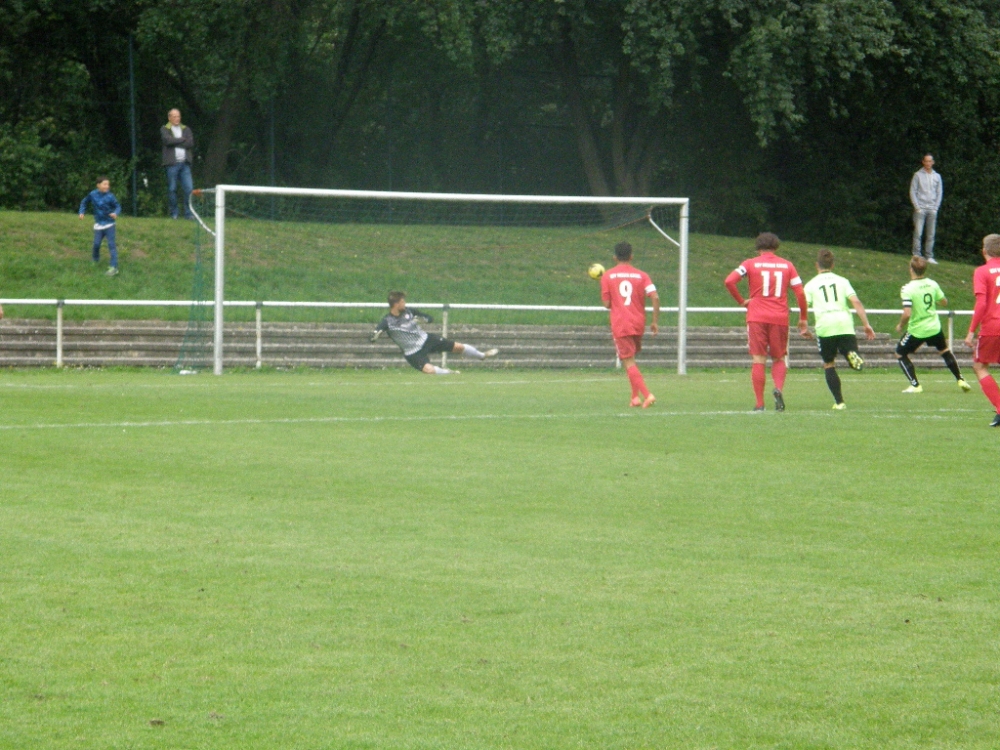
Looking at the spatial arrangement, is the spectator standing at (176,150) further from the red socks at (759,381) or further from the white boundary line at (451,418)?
the red socks at (759,381)

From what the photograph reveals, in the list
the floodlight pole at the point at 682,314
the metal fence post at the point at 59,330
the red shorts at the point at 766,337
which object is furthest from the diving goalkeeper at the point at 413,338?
the red shorts at the point at 766,337

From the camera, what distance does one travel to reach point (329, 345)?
25438 mm

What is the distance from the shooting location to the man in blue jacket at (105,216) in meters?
26.4

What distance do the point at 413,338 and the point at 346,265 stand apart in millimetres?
6047

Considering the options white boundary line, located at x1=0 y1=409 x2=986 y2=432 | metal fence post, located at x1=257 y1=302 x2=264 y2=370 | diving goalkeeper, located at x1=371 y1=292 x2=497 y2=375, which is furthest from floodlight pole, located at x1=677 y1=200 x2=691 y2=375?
white boundary line, located at x1=0 y1=409 x2=986 y2=432

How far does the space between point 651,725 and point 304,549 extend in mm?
3311

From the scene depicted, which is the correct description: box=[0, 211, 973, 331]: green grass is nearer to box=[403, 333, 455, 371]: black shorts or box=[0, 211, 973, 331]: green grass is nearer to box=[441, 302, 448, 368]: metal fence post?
box=[441, 302, 448, 368]: metal fence post

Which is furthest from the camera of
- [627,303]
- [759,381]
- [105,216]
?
[105,216]

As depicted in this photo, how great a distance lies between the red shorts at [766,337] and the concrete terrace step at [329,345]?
9663 mm

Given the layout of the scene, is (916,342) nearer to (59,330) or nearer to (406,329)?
(406,329)

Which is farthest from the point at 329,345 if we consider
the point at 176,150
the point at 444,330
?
the point at 176,150

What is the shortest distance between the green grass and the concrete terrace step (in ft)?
2.52

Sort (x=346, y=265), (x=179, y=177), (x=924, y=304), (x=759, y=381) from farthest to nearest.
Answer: (x=179, y=177) → (x=346, y=265) → (x=924, y=304) → (x=759, y=381)

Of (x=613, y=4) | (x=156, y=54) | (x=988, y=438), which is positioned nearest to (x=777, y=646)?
(x=988, y=438)
